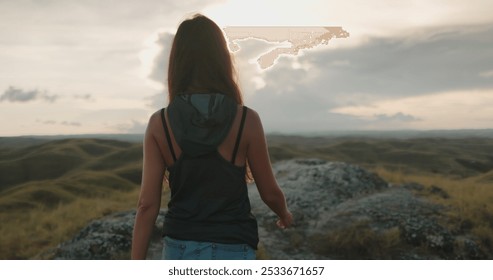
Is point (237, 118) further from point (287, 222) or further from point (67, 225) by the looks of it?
point (67, 225)

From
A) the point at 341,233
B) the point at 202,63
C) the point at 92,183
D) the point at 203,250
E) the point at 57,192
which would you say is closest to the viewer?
the point at 203,250

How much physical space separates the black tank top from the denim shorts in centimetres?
3

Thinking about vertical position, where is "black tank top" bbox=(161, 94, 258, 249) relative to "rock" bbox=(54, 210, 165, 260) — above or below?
above

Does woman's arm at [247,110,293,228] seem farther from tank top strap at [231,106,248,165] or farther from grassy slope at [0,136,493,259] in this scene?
grassy slope at [0,136,493,259]

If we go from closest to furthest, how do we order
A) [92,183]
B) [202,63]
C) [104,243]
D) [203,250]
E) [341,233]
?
[203,250] → [202,63] → [104,243] → [341,233] → [92,183]

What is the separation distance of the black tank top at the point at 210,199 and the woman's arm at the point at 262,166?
0.27 ft

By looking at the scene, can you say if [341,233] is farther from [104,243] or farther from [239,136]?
[239,136]

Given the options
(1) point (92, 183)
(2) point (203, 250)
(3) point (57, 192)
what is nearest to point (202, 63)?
(2) point (203, 250)

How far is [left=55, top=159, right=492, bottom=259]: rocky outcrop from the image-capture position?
1138 cm

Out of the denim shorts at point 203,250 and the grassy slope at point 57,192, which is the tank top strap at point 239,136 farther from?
the grassy slope at point 57,192

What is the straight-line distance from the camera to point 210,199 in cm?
287

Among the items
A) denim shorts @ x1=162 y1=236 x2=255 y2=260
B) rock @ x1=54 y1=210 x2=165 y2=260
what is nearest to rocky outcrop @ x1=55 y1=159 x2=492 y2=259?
rock @ x1=54 y1=210 x2=165 y2=260

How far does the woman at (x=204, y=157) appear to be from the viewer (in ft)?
9.34

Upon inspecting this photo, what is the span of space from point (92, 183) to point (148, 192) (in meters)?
33.5
